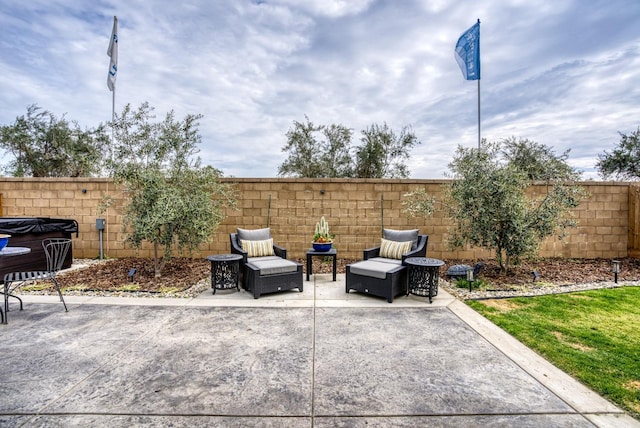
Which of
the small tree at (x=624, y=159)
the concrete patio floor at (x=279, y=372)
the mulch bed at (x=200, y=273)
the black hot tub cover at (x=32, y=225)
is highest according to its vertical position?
the small tree at (x=624, y=159)

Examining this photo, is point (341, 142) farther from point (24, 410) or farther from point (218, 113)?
point (24, 410)

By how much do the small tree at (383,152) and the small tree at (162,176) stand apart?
26.7 ft

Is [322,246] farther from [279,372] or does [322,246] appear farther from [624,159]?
[624,159]

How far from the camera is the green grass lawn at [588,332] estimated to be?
2.68 m

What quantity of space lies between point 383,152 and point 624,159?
963cm

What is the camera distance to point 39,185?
832 centimetres

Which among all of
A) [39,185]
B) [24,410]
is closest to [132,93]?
[39,185]

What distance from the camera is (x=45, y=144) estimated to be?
13516 millimetres

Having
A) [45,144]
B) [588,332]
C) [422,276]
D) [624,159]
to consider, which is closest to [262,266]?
[422,276]

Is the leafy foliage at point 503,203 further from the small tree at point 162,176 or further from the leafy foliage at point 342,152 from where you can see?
the leafy foliage at point 342,152

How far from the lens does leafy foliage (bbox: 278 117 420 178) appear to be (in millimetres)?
13316

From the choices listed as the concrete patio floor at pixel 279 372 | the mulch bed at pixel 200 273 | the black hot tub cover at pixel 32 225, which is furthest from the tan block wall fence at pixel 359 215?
the concrete patio floor at pixel 279 372

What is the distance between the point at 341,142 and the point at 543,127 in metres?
7.00

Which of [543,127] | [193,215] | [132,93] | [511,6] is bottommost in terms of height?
[193,215]
